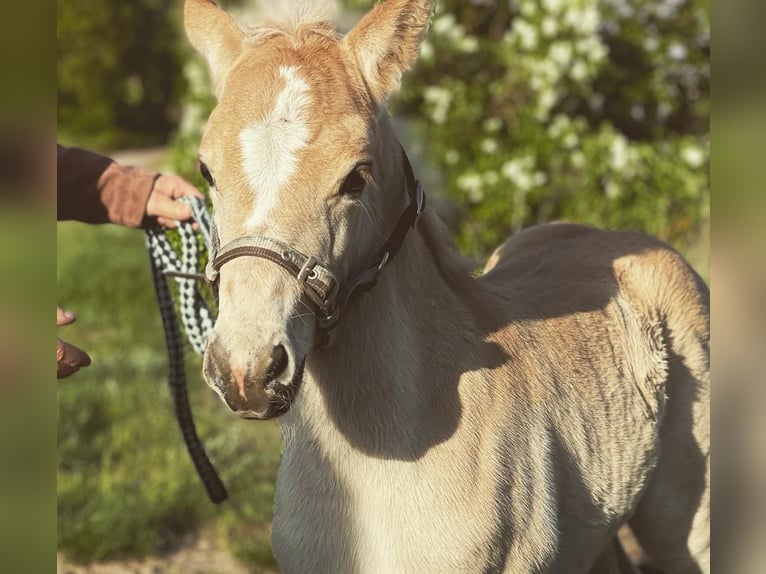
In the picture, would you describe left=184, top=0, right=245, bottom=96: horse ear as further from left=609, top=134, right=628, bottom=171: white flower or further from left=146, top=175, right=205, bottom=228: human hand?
left=609, top=134, right=628, bottom=171: white flower

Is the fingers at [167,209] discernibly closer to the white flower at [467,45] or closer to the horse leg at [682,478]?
the horse leg at [682,478]

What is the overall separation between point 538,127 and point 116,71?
1442cm

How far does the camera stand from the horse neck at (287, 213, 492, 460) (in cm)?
239

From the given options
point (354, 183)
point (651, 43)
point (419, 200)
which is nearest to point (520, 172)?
point (651, 43)

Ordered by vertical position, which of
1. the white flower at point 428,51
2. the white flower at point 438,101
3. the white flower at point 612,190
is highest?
the white flower at point 612,190

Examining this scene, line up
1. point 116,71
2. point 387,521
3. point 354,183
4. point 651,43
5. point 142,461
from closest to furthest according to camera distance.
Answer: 1. point 354,183
2. point 387,521
3. point 142,461
4. point 651,43
5. point 116,71

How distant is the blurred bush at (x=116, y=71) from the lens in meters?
19.3

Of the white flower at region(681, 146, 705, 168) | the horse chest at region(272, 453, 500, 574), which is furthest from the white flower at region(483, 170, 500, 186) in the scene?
the horse chest at region(272, 453, 500, 574)

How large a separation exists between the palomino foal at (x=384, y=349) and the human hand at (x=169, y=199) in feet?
2.66

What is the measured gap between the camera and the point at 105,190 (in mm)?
3186

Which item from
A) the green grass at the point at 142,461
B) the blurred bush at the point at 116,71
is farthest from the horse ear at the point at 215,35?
the blurred bush at the point at 116,71

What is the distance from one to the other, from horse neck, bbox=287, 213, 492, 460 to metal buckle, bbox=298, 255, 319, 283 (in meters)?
0.35

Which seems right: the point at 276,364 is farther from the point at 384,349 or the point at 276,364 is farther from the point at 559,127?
the point at 559,127
